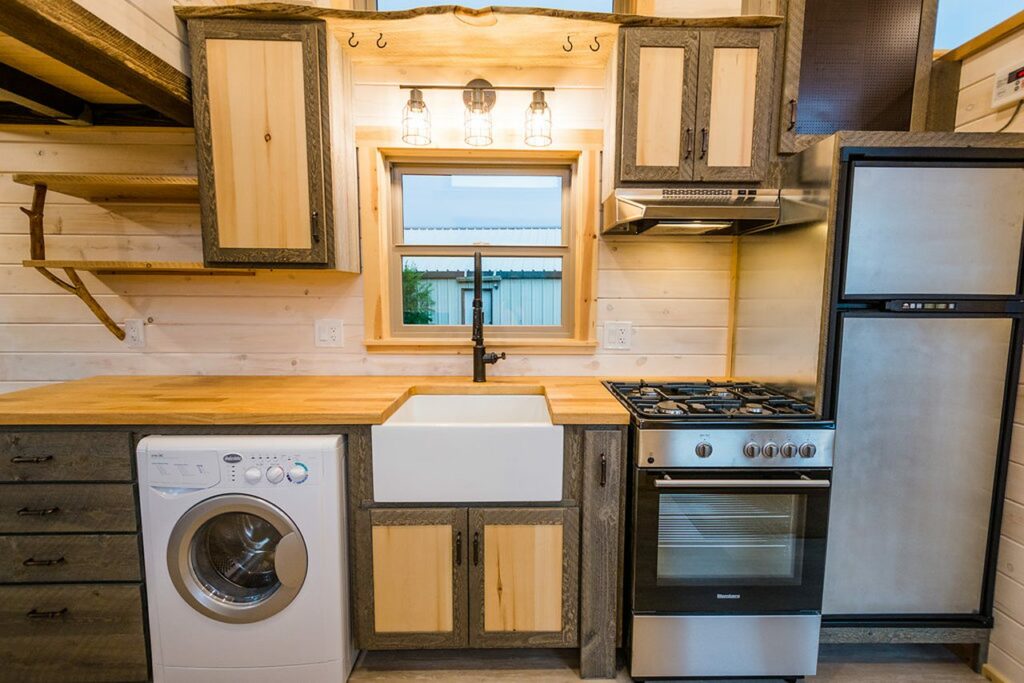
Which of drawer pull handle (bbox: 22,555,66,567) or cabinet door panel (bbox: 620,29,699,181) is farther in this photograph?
cabinet door panel (bbox: 620,29,699,181)

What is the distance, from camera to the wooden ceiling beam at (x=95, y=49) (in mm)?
1173

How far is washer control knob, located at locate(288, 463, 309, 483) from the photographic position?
4.66 feet

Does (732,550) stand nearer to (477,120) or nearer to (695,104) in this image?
(695,104)

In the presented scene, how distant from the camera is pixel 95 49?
1.31 meters

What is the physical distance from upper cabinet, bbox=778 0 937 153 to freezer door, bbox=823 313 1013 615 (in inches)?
31.7

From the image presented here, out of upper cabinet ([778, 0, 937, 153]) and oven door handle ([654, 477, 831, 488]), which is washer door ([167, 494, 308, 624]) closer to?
oven door handle ([654, 477, 831, 488])

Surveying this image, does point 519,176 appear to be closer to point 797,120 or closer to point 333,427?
point 797,120

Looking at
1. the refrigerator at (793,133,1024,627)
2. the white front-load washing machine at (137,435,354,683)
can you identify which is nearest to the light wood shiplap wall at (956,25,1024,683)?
the refrigerator at (793,133,1024,627)

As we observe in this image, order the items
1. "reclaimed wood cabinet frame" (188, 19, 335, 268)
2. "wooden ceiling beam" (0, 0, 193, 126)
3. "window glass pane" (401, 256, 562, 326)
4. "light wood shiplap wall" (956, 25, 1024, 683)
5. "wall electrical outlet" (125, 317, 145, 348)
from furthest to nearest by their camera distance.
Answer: "window glass pane" (401, 256, 562, 326) < "wall electrical outlet" (125, 317, 145, 348) < "reclaimed wood cabinet frame" (188, 19, 335, 268) < "light wood shiplap wall" (956, 25, 1024, 683) < "wooden ceiling beam" (0, 0, 193, 126)

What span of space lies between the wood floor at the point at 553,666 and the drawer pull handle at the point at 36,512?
1145 mm

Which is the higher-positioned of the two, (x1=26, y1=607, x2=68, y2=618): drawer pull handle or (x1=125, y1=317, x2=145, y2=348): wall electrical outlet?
(x1=125, y1=317, x2=145, y2=348): wall electrical outlet

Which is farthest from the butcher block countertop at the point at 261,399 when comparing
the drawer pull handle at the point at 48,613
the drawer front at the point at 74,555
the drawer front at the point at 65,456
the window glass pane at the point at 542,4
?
the window glass pane at the point at 542,4

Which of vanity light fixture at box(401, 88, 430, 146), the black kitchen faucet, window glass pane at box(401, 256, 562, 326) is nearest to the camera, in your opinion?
vanity light fixture at box(401, 88, 430, 146)

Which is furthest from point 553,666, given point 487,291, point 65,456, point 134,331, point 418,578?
point 134,331
